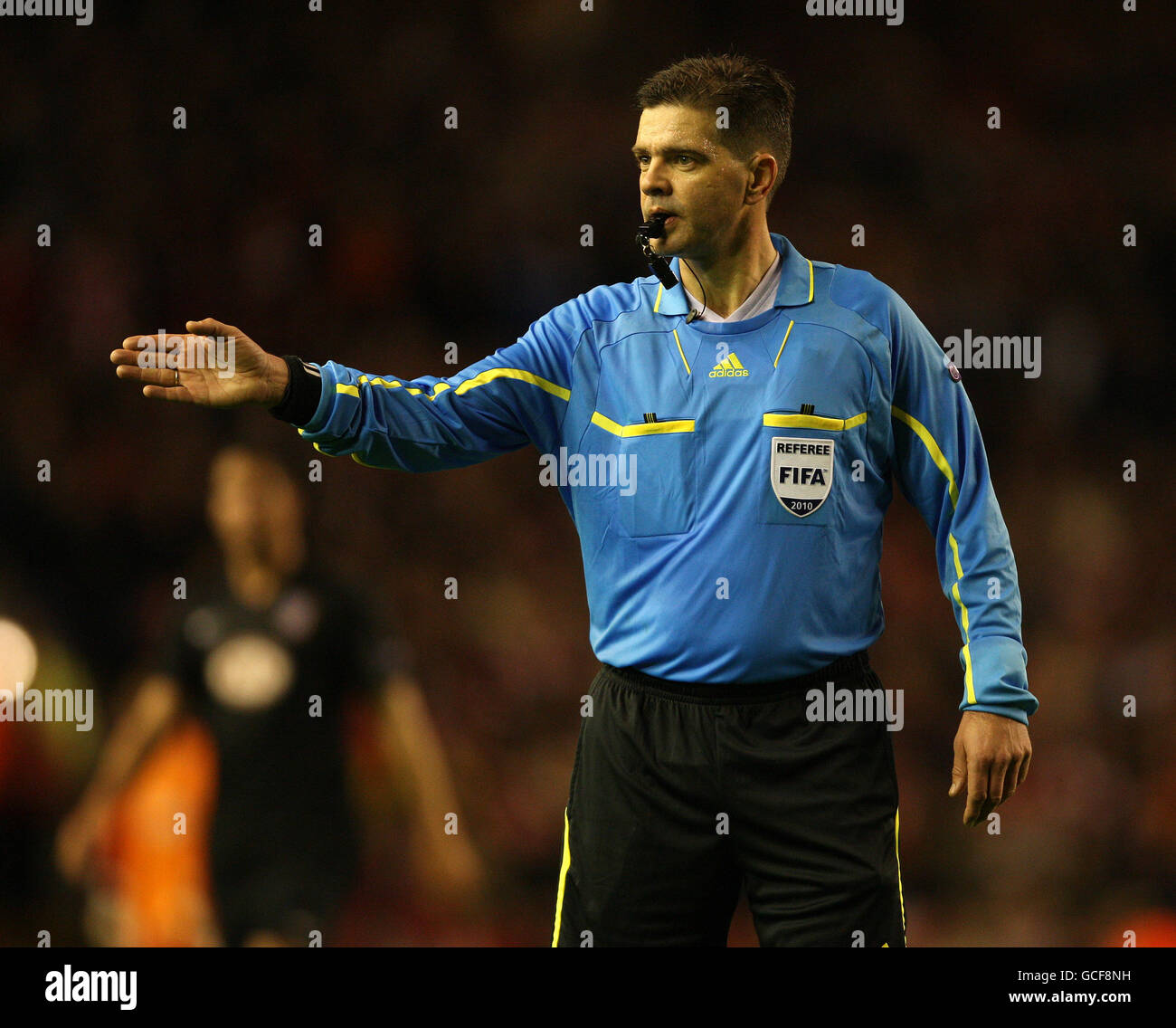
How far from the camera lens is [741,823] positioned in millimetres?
2535

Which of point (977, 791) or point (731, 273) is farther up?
point (731, 273)

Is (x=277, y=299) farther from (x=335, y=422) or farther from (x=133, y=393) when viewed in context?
(x=335, y=422)

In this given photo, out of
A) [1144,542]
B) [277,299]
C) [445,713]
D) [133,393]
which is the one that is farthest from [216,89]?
[1144,542]

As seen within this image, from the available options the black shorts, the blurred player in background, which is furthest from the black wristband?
the blurred player in background

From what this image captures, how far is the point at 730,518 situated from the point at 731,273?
508 mm

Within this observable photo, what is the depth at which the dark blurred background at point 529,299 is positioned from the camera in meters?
5.70

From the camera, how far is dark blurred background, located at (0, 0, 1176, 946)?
5703mm

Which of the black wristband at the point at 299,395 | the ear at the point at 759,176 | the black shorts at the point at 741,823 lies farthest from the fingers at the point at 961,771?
the black wristband at the point at 299,395

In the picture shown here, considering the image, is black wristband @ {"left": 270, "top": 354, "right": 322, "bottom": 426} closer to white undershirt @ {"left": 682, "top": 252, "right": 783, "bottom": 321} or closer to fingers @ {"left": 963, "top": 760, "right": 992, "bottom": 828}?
white undershirt @ {"left": 682, "top": 252, "right": 783, "bottom": 321}

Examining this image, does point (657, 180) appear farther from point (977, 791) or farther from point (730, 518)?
point (977, 791)

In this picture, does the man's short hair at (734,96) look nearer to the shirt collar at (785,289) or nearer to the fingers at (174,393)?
the shirt collar at (785,289)

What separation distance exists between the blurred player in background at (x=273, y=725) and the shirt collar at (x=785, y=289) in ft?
6.27

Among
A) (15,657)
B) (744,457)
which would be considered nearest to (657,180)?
(744,457)
